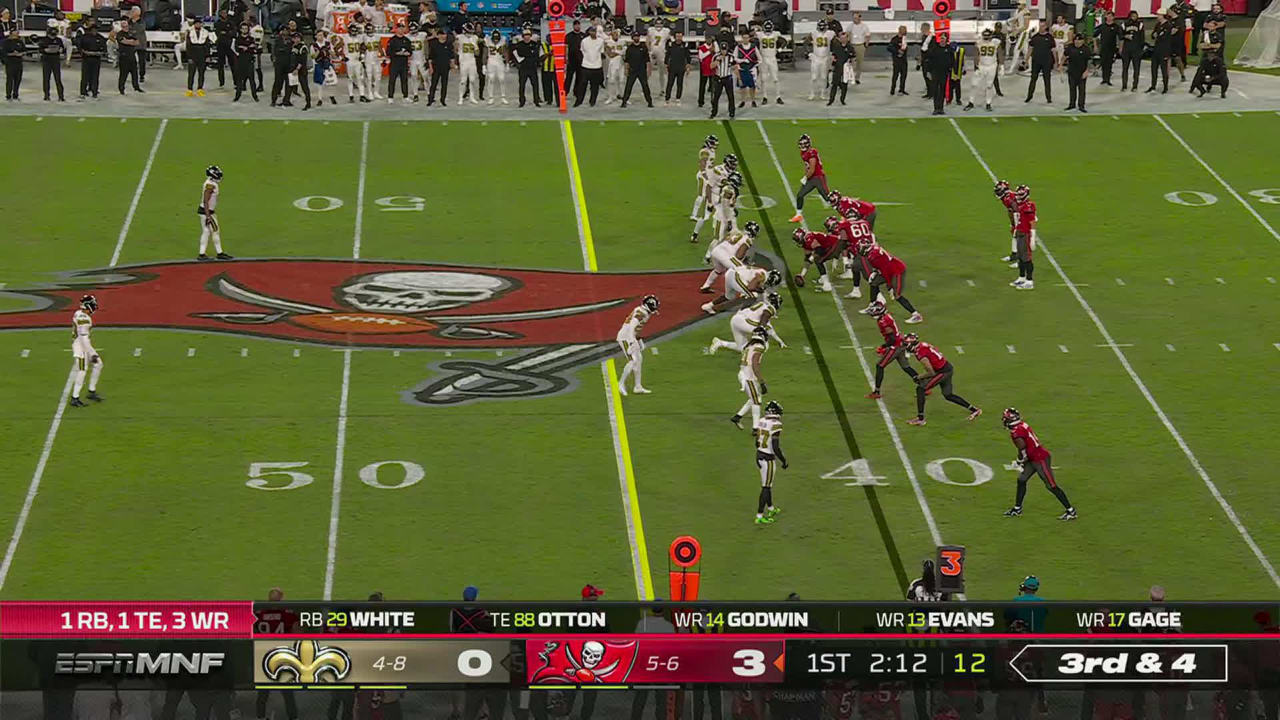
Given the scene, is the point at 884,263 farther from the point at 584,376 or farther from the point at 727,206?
the point at 584,376

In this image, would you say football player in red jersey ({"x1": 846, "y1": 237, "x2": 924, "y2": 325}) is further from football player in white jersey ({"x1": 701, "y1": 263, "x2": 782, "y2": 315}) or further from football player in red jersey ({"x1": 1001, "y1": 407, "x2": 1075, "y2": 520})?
→ football player in red jersey ({"x1": 1001, "y1": 407, "x2": 1075, "y2": 520})

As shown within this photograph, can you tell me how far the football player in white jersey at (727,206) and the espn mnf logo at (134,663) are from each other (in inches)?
837

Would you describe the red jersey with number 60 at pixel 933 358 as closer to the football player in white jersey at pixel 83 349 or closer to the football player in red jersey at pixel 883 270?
the football player in red jersey at pixel 883 270

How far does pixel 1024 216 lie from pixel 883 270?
2915mm

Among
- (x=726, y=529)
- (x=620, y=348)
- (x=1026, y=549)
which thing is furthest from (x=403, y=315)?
(x=1026, y=549)

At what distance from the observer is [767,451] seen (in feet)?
105

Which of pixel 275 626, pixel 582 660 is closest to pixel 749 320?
pixel 582 660

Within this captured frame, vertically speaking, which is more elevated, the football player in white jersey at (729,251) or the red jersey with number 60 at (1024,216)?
the red jersey with number 60 at (1024,216)

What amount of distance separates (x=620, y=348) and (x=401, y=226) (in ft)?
25.0

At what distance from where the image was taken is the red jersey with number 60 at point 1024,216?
1599 inches

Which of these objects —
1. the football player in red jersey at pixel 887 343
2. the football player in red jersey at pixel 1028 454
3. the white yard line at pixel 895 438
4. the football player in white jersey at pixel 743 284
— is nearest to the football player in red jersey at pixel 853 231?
the white yard line at pixel 895 438

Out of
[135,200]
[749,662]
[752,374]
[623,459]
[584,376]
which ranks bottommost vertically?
[623,459]

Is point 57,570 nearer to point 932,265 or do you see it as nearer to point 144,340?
point 144,340

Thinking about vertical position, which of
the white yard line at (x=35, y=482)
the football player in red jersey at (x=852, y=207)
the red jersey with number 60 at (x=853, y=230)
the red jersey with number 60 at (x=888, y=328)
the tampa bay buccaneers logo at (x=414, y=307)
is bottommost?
the white yard line at (x=35, y=482)
